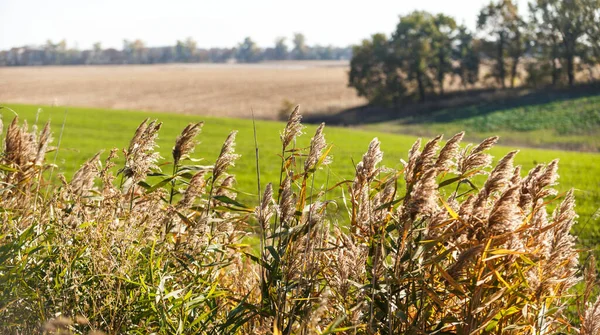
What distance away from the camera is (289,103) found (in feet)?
203

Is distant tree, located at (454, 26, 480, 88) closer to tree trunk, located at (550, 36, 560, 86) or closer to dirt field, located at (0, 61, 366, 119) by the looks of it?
tree trunk, located at (550, 36, 560, 86)

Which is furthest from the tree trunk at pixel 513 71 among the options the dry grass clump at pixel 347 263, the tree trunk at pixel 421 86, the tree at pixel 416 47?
the dry grass clump at pixel 347 263

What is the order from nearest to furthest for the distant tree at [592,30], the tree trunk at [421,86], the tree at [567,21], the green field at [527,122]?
the distant tree at [592,30], the tree at [567,21], the green field at [527,122], the tree trunk at [421,86]

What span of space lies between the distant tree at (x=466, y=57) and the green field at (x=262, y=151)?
13698mm

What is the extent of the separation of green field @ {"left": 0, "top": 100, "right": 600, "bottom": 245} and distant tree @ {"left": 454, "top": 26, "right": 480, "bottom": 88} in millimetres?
13698

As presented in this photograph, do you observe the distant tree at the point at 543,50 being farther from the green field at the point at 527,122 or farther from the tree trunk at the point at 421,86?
the tree trunk at the point at 421,86

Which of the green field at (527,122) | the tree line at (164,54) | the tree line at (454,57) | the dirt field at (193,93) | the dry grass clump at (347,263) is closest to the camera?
the dry grass clump at (347,263)

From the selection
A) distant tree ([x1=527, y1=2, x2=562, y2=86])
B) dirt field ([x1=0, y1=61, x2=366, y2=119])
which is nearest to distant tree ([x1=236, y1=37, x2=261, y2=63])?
dirt field ([x1=0, y1=61, x2=366, y2=119])

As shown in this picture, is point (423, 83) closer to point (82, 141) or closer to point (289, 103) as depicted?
point (289, 103)

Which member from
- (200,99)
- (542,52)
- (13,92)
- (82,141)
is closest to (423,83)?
(542,52)

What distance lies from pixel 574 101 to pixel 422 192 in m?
54.8

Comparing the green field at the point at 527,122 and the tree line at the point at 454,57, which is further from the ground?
the tree line at the point at 454,57

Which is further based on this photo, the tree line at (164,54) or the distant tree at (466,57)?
the tree line at (164,54)

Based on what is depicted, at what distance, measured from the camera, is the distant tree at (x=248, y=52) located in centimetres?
18012
